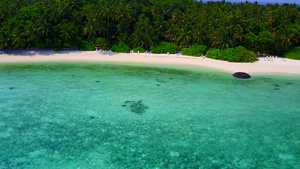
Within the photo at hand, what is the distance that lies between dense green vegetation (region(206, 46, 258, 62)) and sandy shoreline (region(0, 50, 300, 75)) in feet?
4.66

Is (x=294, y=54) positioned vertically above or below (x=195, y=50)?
below

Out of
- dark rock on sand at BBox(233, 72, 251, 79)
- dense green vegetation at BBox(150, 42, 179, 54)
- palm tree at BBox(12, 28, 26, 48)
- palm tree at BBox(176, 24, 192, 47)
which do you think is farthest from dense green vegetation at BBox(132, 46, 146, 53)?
dark rock on sand at BBox(233, 72, 251, 79)

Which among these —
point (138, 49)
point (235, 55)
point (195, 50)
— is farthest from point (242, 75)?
point (138, 49)

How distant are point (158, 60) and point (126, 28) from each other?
13.9 meters

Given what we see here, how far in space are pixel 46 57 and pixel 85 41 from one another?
10.6m

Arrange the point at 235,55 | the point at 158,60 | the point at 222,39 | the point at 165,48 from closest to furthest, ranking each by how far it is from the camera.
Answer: the point at 235,55
the point at 158,60
the point at 222,39
the point at 165,48

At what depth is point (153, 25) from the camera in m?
61.3

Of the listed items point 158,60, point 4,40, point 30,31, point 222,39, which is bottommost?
point 158,60

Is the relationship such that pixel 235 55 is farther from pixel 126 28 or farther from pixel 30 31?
pixel 30 31

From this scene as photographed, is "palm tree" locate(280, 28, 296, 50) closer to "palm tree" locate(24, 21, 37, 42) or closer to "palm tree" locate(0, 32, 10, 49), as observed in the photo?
"palm tree" locate(24, 21, 37, 42)

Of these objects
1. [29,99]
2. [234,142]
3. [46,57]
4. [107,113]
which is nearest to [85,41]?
[46,57]

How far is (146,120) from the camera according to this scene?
2562 cm

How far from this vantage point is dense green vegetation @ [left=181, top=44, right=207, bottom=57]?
54906 millimetres

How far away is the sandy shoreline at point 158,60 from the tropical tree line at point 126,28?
7.75 ft
